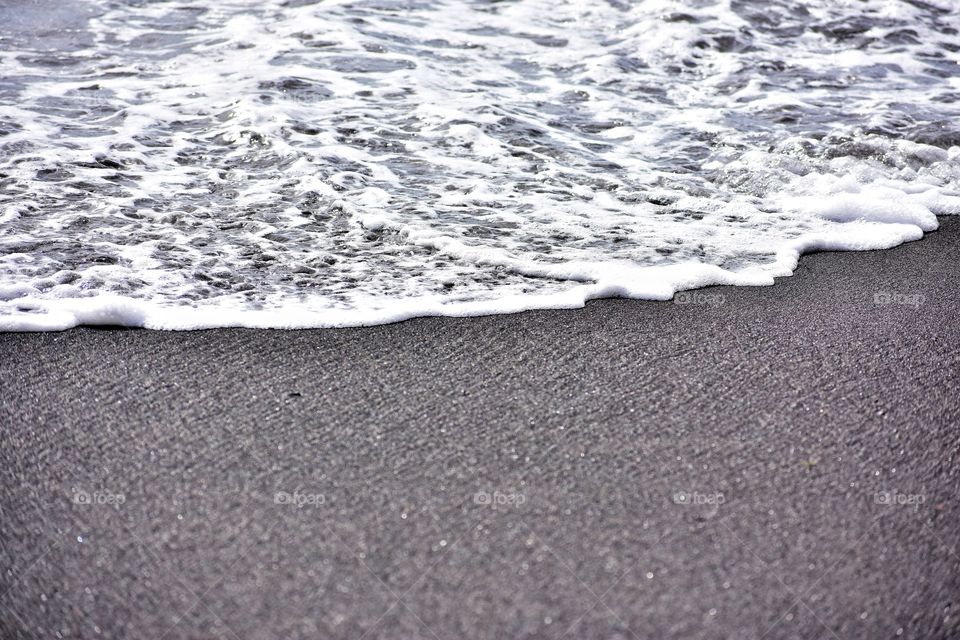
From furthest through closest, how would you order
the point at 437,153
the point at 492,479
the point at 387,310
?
the point at 437,153, the point at 387,310, the point at 492,479

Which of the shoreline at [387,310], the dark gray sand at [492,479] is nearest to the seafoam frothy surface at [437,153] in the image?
the shoreline at [387,310]

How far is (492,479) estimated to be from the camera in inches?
81.4

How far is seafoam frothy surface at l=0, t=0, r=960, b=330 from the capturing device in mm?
3150

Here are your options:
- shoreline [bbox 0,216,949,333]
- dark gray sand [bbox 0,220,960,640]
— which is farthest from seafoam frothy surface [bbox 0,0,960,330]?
dark gray sand [bbox 0,220,960,640]

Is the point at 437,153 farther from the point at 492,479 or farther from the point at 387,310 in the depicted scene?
the point at 492,479

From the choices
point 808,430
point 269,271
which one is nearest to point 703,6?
point 269,271

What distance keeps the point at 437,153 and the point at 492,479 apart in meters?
2.75

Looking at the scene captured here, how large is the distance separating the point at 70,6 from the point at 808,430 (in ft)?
24.0

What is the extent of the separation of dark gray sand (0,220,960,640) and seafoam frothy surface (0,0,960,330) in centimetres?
33

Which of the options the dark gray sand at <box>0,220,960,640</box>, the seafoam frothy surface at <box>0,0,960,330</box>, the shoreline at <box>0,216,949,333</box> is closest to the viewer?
the dark gray sand at <box>0,220,960,640</box>

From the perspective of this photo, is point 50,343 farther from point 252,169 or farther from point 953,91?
point 953,91

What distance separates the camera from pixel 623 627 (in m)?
1.67

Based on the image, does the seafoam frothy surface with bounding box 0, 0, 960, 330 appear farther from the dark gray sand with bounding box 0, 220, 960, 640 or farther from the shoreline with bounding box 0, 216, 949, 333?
the dark gray sand with bounding box 0, 220, 960, 640

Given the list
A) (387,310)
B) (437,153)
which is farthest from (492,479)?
(437,153)
